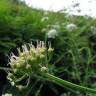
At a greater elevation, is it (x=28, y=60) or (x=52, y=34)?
(x=28, y=60)

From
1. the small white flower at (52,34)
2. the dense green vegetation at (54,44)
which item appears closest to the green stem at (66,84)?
the dense green vegetation at (54,44)

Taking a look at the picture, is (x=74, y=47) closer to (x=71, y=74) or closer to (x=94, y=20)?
(x=71, y=74)

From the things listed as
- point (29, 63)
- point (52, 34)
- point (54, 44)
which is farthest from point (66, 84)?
point (54, 44)

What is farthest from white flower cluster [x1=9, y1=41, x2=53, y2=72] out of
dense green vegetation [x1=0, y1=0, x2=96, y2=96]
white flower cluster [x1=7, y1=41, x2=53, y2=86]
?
dense green vegetation [x1=0, y1=0, x2=96, y2=96]

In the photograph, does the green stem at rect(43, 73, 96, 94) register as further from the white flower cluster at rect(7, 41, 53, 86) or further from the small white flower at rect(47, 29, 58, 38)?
the small white flower at rect(47, 29, 58, 38)

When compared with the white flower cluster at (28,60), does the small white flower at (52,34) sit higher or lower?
lower

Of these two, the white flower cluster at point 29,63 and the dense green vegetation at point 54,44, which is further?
the dense green vegetation at point 54,44

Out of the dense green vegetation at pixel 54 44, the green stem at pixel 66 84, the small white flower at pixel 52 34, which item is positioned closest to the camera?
the green stem at pixel 66 84

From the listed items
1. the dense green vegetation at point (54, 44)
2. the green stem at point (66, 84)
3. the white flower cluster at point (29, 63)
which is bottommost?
the dense green vegetation at point (54, 44)

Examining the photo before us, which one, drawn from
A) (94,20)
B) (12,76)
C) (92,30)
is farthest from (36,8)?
(12,76)

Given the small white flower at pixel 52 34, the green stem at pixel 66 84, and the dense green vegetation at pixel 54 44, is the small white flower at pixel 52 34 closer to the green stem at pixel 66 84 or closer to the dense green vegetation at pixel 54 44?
the dense green vegetation at pixel 54 44

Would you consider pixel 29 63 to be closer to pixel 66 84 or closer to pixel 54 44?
pixel 66 84
